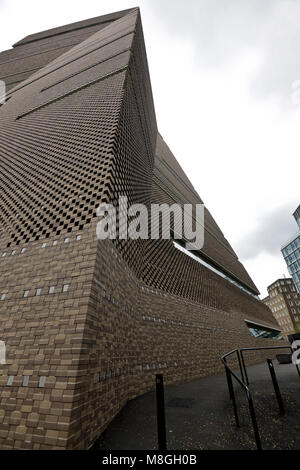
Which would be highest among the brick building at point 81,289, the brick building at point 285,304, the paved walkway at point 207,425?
the brick building at point 285,304

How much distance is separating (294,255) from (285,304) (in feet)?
45.5

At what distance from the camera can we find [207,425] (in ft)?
→ 8.75

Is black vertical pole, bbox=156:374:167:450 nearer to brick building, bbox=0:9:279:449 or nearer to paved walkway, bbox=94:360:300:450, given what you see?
paved walkway, bbox=94:360:300:450

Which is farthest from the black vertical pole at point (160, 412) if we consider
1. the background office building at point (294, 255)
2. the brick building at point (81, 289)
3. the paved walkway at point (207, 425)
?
the background office building at point (294, 255)

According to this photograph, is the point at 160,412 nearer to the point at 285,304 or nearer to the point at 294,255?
the point at 294,255

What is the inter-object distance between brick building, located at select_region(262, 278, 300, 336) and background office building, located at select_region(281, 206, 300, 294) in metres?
4.96

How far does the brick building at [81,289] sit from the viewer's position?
96.4 inches

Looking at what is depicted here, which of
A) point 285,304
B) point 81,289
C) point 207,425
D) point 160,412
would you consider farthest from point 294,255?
point 160,412

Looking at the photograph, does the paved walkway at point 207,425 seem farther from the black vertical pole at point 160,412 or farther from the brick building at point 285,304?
the brick building at point 285,304

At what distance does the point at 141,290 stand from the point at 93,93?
8.07 m

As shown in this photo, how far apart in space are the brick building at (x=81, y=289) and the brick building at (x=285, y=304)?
5174cm

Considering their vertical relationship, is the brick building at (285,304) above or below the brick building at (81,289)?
above

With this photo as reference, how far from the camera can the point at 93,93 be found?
27.0ft
